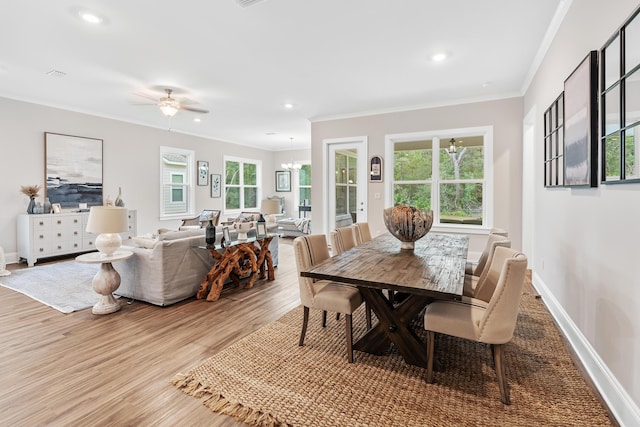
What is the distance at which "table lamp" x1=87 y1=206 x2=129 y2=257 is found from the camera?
3.05 meters

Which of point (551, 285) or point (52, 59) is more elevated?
point (52, 59)

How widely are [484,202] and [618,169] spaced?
370 centimetres

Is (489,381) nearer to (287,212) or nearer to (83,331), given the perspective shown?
(83,331)

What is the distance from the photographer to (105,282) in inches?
125

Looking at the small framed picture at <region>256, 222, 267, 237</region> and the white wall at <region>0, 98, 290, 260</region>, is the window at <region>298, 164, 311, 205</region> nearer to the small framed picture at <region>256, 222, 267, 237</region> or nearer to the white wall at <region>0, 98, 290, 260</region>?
the white wall at <region>0, 98, 290, 260</region>

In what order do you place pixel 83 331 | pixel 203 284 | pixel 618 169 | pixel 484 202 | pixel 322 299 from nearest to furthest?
pixel 618 169, pixel 322 299, pixel 83 331, pixel 203 284, pixel 484 202

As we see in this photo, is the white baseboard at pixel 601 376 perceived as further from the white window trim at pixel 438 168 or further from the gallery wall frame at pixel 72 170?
the gallery wall frame at pixel 72 170

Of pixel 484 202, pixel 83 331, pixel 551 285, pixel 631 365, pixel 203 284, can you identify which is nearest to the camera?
pixel 631 365

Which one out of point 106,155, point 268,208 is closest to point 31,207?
point 106,155

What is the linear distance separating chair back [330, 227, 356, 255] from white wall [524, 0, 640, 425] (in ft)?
6.13

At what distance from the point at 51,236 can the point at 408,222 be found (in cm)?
583

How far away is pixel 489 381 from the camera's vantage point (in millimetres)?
2004

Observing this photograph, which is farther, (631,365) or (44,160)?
(44,160)

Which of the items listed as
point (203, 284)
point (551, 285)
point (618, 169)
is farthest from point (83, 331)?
point (551, 285)
